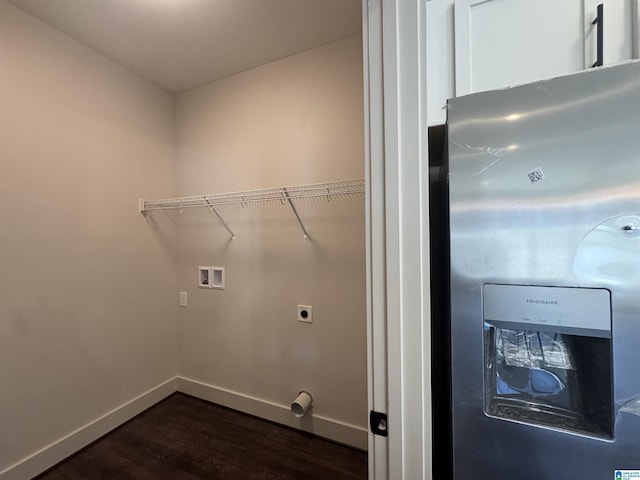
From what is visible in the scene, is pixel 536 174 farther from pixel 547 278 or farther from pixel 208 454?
pixel 208 454

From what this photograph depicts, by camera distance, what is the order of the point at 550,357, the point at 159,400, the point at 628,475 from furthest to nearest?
the point at 159,400 < the point at 550,357 < the point at 628,475

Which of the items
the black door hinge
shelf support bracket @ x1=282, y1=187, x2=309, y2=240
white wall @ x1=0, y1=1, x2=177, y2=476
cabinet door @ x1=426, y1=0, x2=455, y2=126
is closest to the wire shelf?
shelf support bracket @ x1=282, y1=187, x2=309, y2=240

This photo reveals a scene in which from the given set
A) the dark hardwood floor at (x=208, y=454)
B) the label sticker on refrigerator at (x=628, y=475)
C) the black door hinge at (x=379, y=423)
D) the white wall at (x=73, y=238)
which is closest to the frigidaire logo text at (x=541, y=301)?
the label sticker on refrigerator at (x=628, y=475)

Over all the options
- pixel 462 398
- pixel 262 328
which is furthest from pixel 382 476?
pixel 262 328

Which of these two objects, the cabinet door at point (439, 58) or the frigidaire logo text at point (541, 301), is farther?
the cabinet door at point (439, 58)

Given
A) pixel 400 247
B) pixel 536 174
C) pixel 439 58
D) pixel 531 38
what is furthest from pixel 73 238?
pixel 531 38

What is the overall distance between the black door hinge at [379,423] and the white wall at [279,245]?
41.0 inches

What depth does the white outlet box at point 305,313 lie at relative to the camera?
1879mm

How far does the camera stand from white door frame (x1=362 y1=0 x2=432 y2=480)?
65 cm

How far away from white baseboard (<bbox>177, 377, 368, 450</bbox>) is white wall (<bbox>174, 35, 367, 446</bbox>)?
11 mm

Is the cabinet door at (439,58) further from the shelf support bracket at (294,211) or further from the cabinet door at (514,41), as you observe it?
the shelf support bracket at (294,211)

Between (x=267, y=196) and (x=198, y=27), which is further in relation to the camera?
(x=267, y=196)

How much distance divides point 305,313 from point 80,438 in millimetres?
1660

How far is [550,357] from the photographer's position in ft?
Result: 2.06
